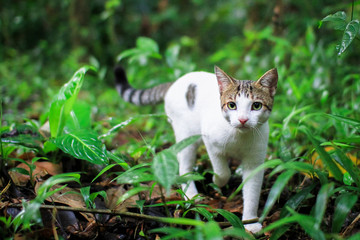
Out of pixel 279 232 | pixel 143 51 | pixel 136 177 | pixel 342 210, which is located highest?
pixel 143 51

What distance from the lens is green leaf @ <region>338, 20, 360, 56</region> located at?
1.67 metres

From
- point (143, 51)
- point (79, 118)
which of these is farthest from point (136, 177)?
point (143, 51)

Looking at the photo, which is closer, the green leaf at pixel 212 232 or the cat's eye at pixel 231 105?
the green leaf at pixel 212 232

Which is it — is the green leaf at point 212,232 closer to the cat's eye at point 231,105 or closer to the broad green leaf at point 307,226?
the broad green leaf at point 307,226

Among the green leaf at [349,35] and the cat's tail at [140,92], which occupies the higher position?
the green leaf at [349,35]

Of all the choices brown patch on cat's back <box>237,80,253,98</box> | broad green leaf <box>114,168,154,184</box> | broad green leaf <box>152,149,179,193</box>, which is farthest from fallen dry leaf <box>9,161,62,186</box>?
brown patch on cat's back <box>237,80,253,98</box>

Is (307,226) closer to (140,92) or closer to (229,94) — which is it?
(229,94)

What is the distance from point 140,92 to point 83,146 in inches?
45.5

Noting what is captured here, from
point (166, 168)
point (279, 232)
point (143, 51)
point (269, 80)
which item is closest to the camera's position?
point (166, 168)

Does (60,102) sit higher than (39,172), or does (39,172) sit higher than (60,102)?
(60,102)

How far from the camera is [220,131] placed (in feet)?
6.49

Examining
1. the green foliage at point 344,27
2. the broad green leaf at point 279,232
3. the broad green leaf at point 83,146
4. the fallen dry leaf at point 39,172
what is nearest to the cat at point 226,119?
the broad green leaf at point 279,232

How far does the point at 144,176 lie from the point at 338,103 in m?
2.90

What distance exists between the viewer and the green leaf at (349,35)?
167 centimetres
